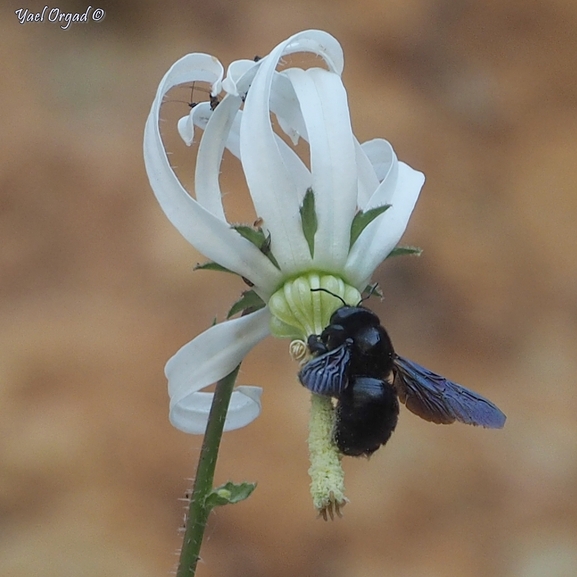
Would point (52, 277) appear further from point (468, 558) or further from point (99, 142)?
point (468, 558)

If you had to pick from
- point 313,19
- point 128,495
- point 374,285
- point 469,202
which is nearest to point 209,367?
point 374,285

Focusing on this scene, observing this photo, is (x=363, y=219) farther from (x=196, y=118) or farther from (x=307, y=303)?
(x=196, y=118)

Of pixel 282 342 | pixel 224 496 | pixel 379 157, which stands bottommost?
pixel 224 496

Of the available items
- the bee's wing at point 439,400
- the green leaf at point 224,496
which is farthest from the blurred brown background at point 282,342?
the bee's wing at point 439,400

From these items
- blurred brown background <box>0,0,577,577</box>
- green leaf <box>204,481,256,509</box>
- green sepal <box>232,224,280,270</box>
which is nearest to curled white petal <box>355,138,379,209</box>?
green sepal <box>232,224,280,270</box>

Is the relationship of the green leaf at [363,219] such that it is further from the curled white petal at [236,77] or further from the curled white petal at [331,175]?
the curled white petal at [236,77]

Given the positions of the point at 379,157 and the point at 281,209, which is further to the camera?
the point at 379,157

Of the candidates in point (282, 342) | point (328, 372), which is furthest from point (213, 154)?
point (282, 342)

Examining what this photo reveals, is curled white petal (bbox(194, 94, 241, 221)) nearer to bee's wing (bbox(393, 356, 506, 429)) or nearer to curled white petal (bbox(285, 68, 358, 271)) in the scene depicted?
curled white petal (bbox(285, 68, 358, 271))
